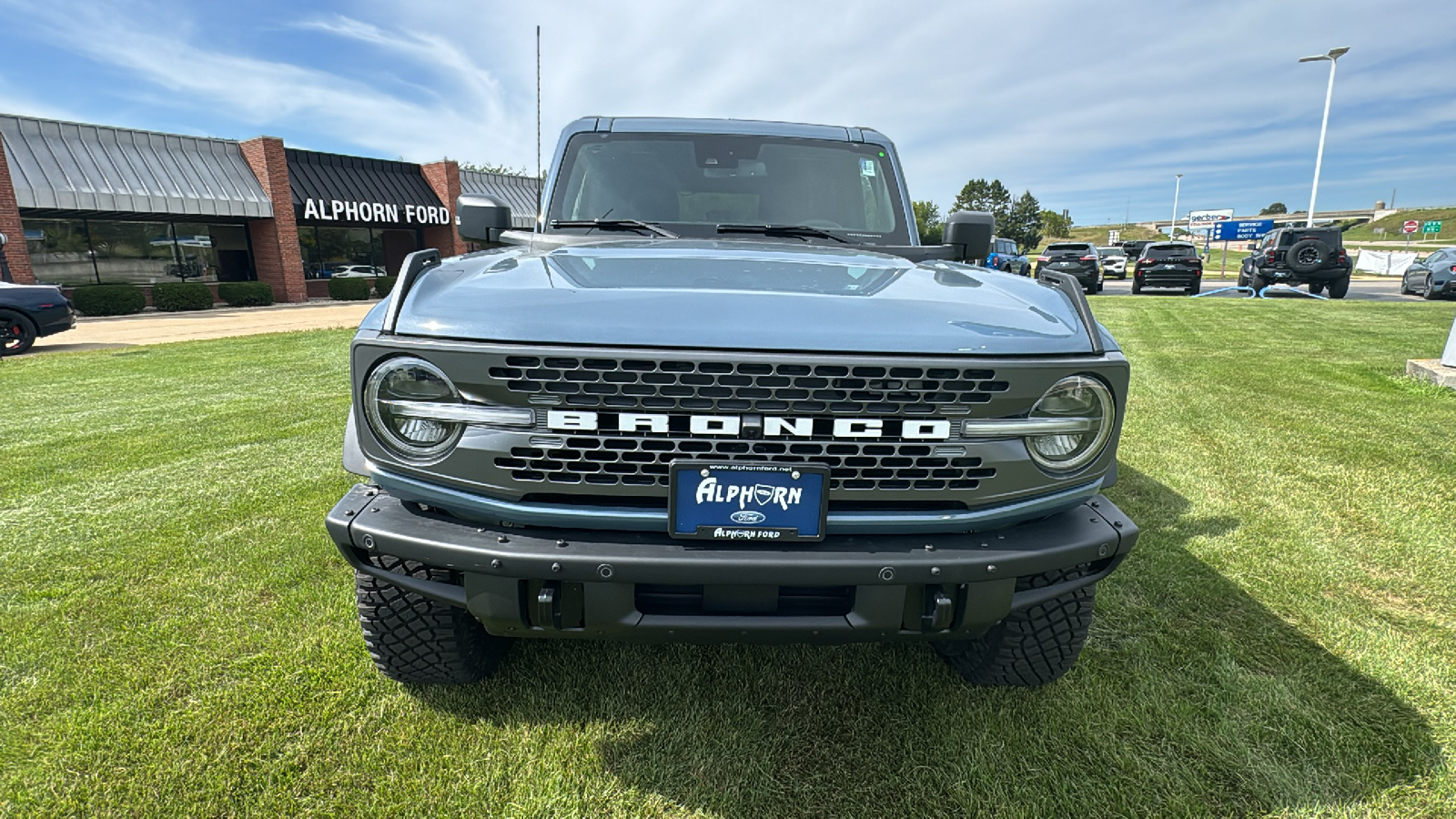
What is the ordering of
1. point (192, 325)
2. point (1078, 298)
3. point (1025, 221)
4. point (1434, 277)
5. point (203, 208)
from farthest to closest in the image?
point (1025, 221), point (203, 208), point (1434, 277), point (192, 325), point (1078, 298)

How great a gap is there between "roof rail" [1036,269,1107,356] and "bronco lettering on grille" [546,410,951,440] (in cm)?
55

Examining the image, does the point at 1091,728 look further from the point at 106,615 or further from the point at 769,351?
the point at 106,615

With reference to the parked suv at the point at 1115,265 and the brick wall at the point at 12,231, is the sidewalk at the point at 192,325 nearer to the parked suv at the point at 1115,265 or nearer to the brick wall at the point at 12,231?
the brick wall at the point at 12,231

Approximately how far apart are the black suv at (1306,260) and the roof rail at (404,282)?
76.2 feet

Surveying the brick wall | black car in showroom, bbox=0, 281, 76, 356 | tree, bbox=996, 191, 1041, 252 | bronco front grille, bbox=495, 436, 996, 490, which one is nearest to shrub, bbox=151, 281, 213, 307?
the brick wall

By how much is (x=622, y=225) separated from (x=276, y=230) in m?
24.0

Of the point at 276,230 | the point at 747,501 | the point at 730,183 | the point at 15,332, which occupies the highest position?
the point at 276,230

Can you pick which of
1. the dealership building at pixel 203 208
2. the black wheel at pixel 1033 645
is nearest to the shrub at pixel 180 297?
the dealership building at pixel 203 208

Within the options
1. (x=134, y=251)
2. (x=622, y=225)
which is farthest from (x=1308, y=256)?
(x=134, y=251)

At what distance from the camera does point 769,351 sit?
5.41 ft

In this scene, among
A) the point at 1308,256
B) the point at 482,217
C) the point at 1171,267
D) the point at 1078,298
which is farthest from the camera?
the point at 1171,267

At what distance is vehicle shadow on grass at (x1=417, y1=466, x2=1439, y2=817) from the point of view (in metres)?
1.97

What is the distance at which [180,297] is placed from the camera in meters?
20.4

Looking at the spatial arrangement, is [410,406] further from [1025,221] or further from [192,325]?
[1025,221]
